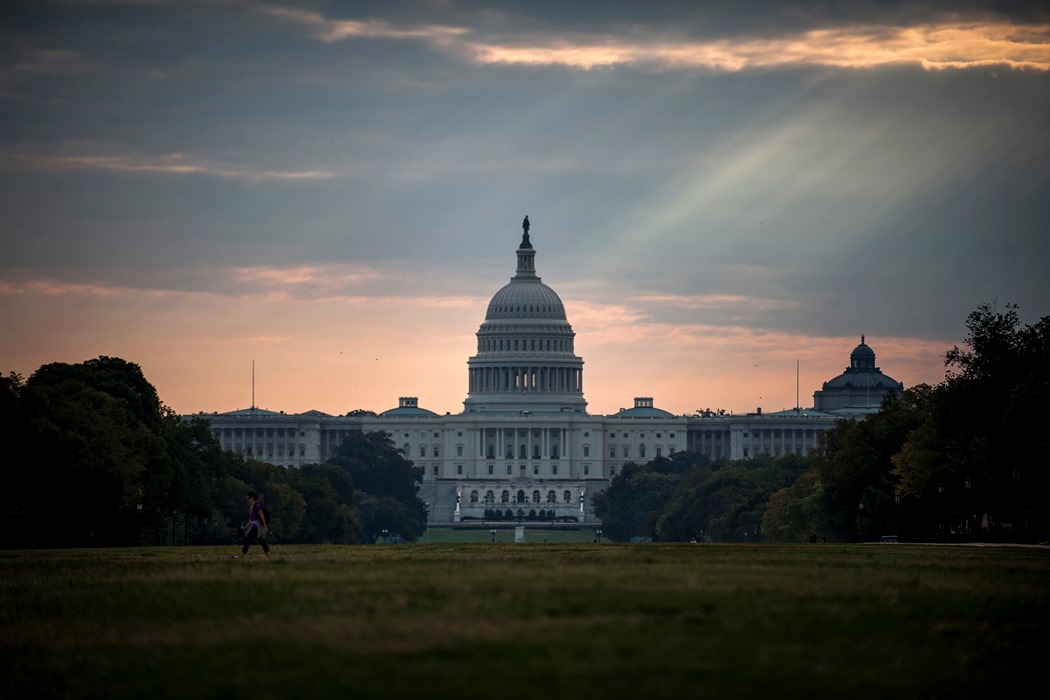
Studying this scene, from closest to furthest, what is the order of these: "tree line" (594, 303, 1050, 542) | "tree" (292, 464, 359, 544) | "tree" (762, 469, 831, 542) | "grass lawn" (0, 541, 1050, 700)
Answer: "grass lawn" (0, 541, 1050, 700)
"tree line" (594, 303, 1050, 542)
"tree" (762, 469, 831, 542)
"tree" (292, 464, 359, 544)

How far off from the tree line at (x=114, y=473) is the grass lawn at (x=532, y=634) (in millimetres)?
52654

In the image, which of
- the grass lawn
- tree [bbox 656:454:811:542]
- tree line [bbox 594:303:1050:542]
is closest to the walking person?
the grass lawn

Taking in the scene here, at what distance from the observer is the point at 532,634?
993 inches

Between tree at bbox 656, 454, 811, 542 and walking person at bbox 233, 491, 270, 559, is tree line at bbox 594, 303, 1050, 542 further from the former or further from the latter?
walking person at bbox 233, 491, 270, 559

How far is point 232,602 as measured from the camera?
98.5ft

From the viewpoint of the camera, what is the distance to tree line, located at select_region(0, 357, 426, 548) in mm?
87812

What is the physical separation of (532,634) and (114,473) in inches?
2710

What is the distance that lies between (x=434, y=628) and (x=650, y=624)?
274 cm

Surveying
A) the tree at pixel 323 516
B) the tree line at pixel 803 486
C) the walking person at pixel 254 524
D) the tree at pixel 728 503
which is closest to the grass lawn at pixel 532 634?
the walking person at pixel 254 524

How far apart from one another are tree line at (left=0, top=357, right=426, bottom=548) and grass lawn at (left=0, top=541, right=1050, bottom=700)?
52654 millimetres

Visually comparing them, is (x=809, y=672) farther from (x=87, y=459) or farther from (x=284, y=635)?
(x=87, y=459)

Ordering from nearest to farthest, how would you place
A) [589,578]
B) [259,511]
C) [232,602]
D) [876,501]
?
[232,602] → [589,578] → [259,511] → [876,501]

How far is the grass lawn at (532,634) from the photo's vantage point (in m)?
22.6

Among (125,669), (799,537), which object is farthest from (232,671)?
(799,537)
